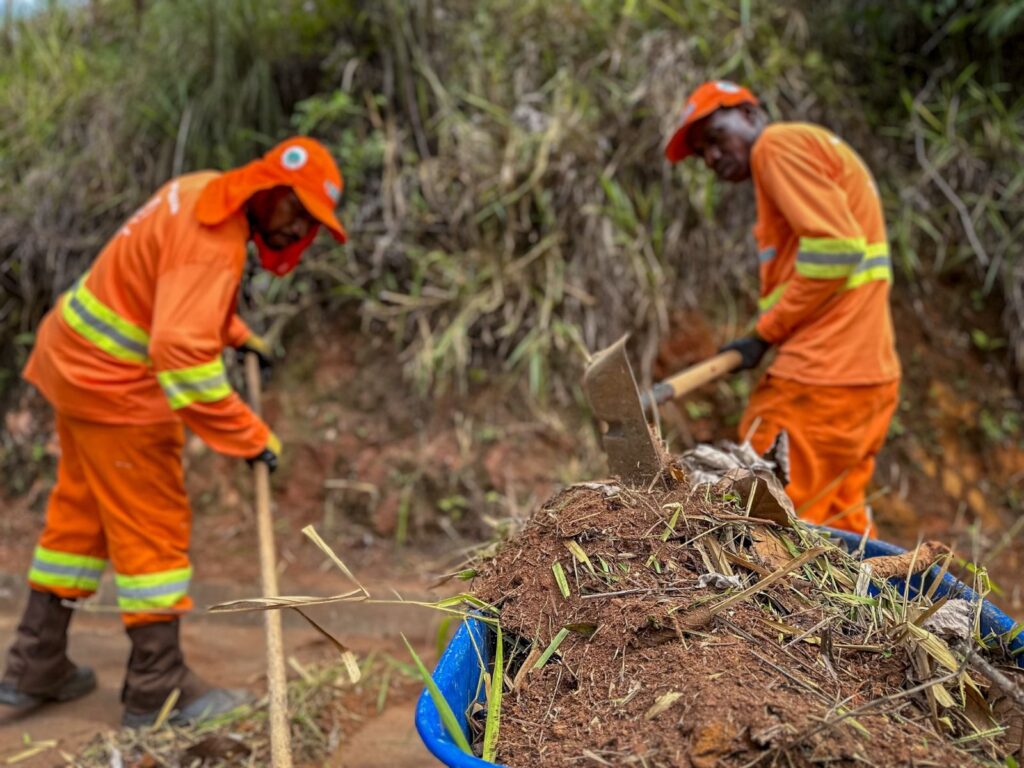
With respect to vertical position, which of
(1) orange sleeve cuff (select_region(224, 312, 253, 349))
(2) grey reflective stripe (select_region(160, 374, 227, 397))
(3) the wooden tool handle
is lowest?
(3) the wooden tool handle

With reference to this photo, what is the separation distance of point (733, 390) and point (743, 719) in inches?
125

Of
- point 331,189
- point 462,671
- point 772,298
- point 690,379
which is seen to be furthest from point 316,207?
point 462,671

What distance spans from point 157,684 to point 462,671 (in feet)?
5.97

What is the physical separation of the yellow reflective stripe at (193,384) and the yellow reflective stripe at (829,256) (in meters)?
1.88

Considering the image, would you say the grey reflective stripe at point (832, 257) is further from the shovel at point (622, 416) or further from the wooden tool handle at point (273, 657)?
the wooden tool handle at point (273, 657)

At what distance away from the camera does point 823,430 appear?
110 inches

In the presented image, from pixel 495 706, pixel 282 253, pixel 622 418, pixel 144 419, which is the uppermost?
pixel 282 253

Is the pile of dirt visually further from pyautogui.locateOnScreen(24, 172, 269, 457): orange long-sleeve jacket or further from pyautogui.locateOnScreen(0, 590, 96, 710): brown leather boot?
pyautogui.locateOnScreen(0, 590, 96, 710): brown leather boot

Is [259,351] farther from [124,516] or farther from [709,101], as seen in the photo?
[709,101]

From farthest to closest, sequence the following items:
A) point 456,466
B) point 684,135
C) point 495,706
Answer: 1. point 456,466
2. point 684,135
3. point 495,706

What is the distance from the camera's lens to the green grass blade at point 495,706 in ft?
4.08

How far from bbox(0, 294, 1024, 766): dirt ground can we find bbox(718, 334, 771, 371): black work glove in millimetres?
1043

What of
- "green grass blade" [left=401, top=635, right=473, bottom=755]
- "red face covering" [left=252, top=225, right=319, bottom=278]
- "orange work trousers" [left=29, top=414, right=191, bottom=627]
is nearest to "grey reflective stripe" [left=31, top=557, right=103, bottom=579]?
"orange work trousers" [left=29, top=414, right=191, bottom=627]

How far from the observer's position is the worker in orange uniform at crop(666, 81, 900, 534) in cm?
275
